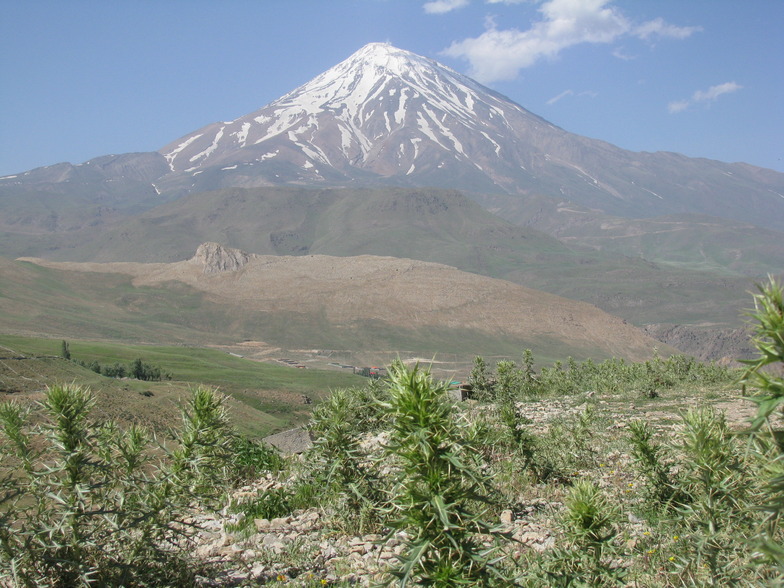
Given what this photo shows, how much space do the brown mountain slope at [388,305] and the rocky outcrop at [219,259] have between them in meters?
0.20

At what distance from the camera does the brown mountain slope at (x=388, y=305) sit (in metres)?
92.8

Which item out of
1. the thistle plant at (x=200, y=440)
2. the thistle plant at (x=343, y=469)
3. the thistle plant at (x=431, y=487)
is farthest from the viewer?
the thistle plant at (x=343, y=469)

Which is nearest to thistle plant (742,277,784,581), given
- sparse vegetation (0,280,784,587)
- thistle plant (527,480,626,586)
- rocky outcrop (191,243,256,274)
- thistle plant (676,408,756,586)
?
sparse vegetation (0,280,784,587)

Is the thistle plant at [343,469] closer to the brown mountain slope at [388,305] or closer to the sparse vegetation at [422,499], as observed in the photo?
the sparse vegetation at [422,499]

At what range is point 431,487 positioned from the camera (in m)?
3.02

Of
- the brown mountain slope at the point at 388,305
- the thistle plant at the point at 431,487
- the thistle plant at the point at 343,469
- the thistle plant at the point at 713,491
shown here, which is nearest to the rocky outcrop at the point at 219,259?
the brown mountain slope at the point at 388,305

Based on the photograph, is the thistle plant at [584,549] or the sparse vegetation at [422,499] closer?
the sparse vegetation at [422,499]

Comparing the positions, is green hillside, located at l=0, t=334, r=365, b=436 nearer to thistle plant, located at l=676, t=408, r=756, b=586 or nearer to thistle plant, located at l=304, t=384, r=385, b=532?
thistle plant, located at l=304, t=384, r=385, b=532

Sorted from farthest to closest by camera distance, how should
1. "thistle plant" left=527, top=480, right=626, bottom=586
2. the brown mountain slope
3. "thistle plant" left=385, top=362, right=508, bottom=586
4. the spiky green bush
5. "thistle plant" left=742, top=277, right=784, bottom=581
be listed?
1. the brown mountain slope
2. "thistle plant" left=527, top=480, right=626, bottom=586
3. the spiky green bush
4. "thistle plant" left=385, top=362, right=508, bottom=586
5. "thistle plant" left=742, top=277, right=784, bottom=581

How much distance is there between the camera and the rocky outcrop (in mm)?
118562

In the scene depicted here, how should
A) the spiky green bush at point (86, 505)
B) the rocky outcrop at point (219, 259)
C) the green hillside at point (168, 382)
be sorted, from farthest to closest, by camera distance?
the rocky outcrop at point (219, 259)
the green hillside at point (168, 382)
the spiky green bush at point (86, 505)

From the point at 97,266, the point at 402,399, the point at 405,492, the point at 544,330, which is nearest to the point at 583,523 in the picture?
the point at 405,492

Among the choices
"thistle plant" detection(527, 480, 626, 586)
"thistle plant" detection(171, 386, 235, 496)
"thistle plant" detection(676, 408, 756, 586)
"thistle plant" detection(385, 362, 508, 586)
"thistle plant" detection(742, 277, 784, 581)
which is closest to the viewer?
"thistle plant" detection(742, 277, 784, 581)

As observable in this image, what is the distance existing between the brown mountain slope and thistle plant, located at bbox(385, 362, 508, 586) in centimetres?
8189
